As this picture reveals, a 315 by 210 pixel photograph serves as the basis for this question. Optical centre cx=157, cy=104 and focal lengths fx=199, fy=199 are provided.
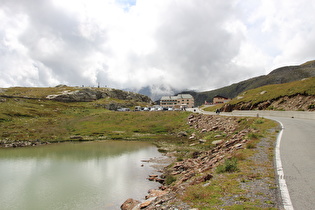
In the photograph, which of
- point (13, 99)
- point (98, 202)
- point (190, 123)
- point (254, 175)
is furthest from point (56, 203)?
point (13, 99)

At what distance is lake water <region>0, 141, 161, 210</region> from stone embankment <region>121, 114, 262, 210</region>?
97.4 inches

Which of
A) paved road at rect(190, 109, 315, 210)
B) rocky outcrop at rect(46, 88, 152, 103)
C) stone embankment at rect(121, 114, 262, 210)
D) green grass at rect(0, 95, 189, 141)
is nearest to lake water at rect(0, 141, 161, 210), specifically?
stone embankment at rect(121, 114, 262, 210)

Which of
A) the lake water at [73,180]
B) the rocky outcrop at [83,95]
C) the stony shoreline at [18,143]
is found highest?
the rocky outcrop at [83,95]

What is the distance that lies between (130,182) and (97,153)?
18213mm

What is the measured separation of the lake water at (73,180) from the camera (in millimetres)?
17938

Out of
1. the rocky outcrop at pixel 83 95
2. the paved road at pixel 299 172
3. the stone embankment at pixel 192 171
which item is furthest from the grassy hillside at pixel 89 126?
the rocky outcrop at pixel 83 95

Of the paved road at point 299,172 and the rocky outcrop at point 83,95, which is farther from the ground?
the rocky outcrop at point 83,95

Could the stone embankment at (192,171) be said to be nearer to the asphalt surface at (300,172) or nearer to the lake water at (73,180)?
the lake water at (73,180)

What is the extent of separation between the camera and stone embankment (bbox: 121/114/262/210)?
1136 centimetres

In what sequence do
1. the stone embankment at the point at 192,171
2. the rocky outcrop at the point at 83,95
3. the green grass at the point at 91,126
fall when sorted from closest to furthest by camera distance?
the stone embankment at the point at 192,171 → the green grass at the point at 91,126 → the rocky outcrop at the point at 83,95

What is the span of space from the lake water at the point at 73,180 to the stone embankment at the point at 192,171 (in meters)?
2.48

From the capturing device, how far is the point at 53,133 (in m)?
59.6

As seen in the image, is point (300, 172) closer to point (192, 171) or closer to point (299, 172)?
point (299, 172)

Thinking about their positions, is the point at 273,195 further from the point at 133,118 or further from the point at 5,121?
the point at 5,121
